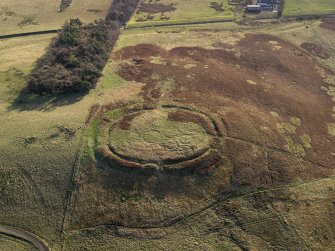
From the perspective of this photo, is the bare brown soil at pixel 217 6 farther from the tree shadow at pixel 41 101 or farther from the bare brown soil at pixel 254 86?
the tree shadow at pixel 41 101

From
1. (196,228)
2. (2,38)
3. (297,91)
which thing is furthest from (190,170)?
(2,38)

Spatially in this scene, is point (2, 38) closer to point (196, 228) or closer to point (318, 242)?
point (196, 228)

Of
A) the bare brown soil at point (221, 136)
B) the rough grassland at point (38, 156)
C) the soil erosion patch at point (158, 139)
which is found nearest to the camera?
the rough grassland at point (38, 156)

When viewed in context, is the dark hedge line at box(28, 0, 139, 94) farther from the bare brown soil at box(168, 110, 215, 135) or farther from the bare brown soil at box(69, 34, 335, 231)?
the bare brown soil at box(168, 110, 215, 135)

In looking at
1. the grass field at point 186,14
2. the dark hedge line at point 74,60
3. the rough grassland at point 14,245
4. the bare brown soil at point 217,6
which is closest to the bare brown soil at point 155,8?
the grass field at point 186,14

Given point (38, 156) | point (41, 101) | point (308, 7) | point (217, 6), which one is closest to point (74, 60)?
point (41, 101)

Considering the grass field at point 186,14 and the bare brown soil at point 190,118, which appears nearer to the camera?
the bare brown soil at point 190,118
